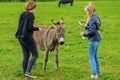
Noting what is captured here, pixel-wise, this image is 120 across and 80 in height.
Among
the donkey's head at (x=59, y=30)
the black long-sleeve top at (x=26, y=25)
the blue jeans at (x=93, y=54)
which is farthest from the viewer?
the donkey's head at (x=59, y=30)

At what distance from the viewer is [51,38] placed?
1344 cm

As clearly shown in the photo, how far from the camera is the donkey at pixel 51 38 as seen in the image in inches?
501

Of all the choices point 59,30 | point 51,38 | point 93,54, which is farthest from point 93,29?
point 51,38

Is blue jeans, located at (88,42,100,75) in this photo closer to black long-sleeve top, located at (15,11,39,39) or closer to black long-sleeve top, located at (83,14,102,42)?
black long-sleeve top, located at (83,14,102,42)

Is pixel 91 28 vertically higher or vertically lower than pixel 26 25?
lower

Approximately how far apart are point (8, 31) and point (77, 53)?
9.50 m

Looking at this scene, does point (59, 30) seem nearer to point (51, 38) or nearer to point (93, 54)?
point (51, 38)

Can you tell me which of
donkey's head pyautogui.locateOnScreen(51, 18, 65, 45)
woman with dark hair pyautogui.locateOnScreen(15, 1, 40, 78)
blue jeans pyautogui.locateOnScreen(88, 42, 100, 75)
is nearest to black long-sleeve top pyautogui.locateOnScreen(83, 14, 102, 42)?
blue jeans pyautogui.locateOnScreen(88, 42, 100, 75)

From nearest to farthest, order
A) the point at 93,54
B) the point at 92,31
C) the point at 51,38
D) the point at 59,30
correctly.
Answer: the point at 92,31 < the point at 93,54 < the point at 59,30 < the point at 51,38

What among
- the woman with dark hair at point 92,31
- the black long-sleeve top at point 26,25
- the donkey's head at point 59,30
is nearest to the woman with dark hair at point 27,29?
the black long-sleeve top at point 26,25

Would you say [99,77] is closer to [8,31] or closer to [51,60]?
[51,60]

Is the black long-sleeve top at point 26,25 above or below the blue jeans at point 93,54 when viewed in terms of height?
above

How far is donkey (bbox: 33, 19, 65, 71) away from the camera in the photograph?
12.7 metres

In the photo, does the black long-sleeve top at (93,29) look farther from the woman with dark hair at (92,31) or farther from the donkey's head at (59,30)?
the donkey's head at (59,30)
